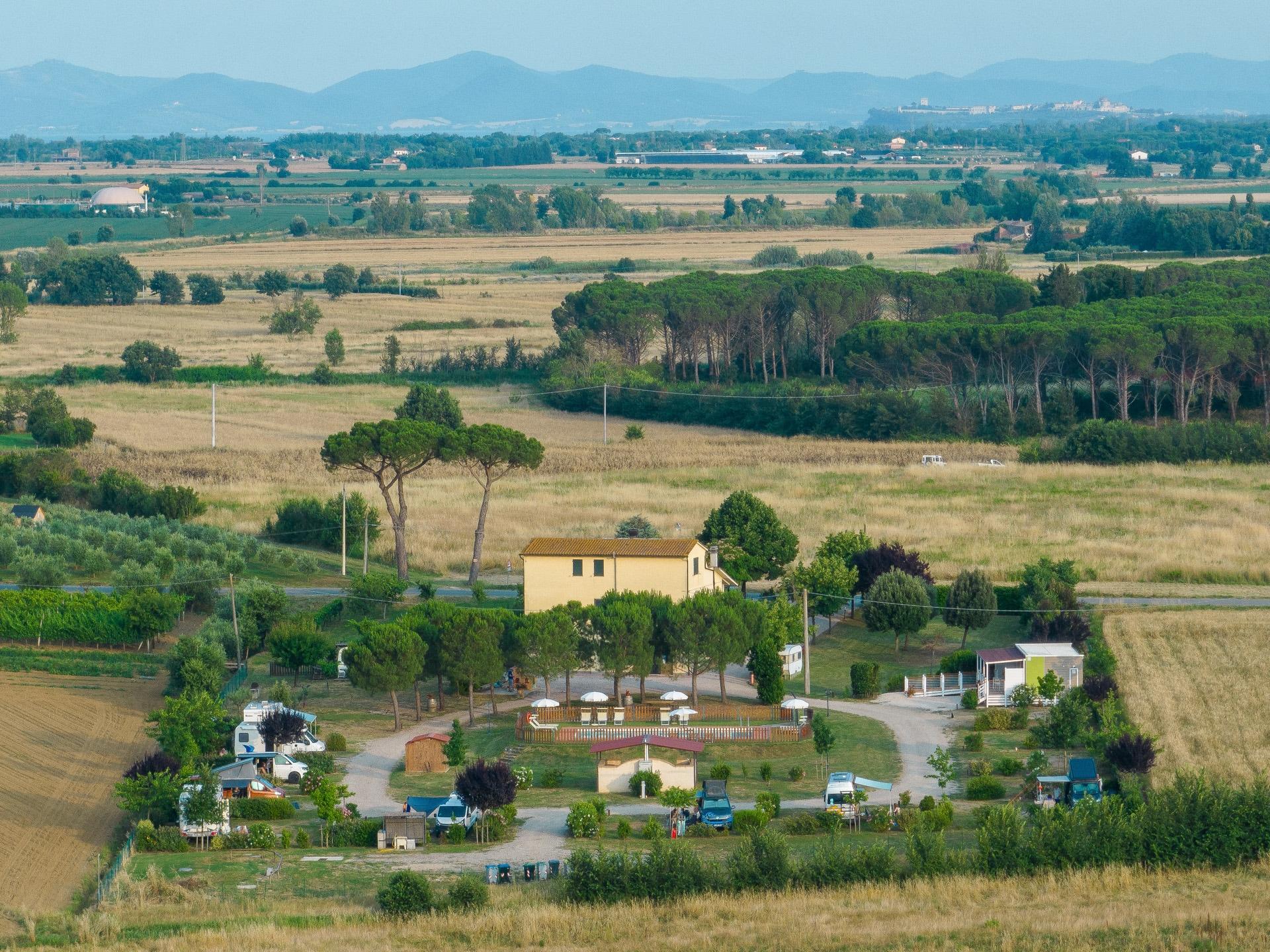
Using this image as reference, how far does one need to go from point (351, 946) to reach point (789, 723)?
1513cm

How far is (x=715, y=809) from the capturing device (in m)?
33.6

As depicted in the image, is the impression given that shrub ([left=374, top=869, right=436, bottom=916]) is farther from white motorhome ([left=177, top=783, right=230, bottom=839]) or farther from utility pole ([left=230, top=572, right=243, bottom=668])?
utility pole ([left=230, top=572, right=243, bottom=668])

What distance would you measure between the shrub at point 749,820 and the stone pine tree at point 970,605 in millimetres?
15853

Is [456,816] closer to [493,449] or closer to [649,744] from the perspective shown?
[649,744]

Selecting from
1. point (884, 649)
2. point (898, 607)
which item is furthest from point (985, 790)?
point (884, 649)

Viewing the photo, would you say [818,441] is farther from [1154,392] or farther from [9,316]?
[9,316]

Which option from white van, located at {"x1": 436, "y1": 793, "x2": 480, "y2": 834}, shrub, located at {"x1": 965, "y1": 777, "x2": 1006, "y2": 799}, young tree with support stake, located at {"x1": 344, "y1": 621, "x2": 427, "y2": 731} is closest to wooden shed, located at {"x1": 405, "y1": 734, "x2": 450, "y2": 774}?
young tree with support stake, located at {"x1": 344, "y1": 621, "x2": 427, "y2": 731}

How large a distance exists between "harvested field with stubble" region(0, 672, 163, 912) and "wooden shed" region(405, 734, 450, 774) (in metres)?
5.68

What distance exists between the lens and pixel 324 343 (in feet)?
366

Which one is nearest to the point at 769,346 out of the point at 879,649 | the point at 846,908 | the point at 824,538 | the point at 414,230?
the point at 824,538

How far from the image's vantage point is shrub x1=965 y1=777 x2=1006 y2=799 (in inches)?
1369

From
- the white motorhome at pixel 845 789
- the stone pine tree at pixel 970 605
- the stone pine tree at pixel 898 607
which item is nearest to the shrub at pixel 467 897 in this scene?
the white motorhome at pixel 845 789

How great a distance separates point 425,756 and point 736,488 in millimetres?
32040

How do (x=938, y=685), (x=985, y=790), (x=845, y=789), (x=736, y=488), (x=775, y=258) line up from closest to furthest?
1. (x=845, y=789)
2. (x=985, y=790)
3. (x=938, y=685)
4. (x=736, y=488)
5. (x=775, y=258)
